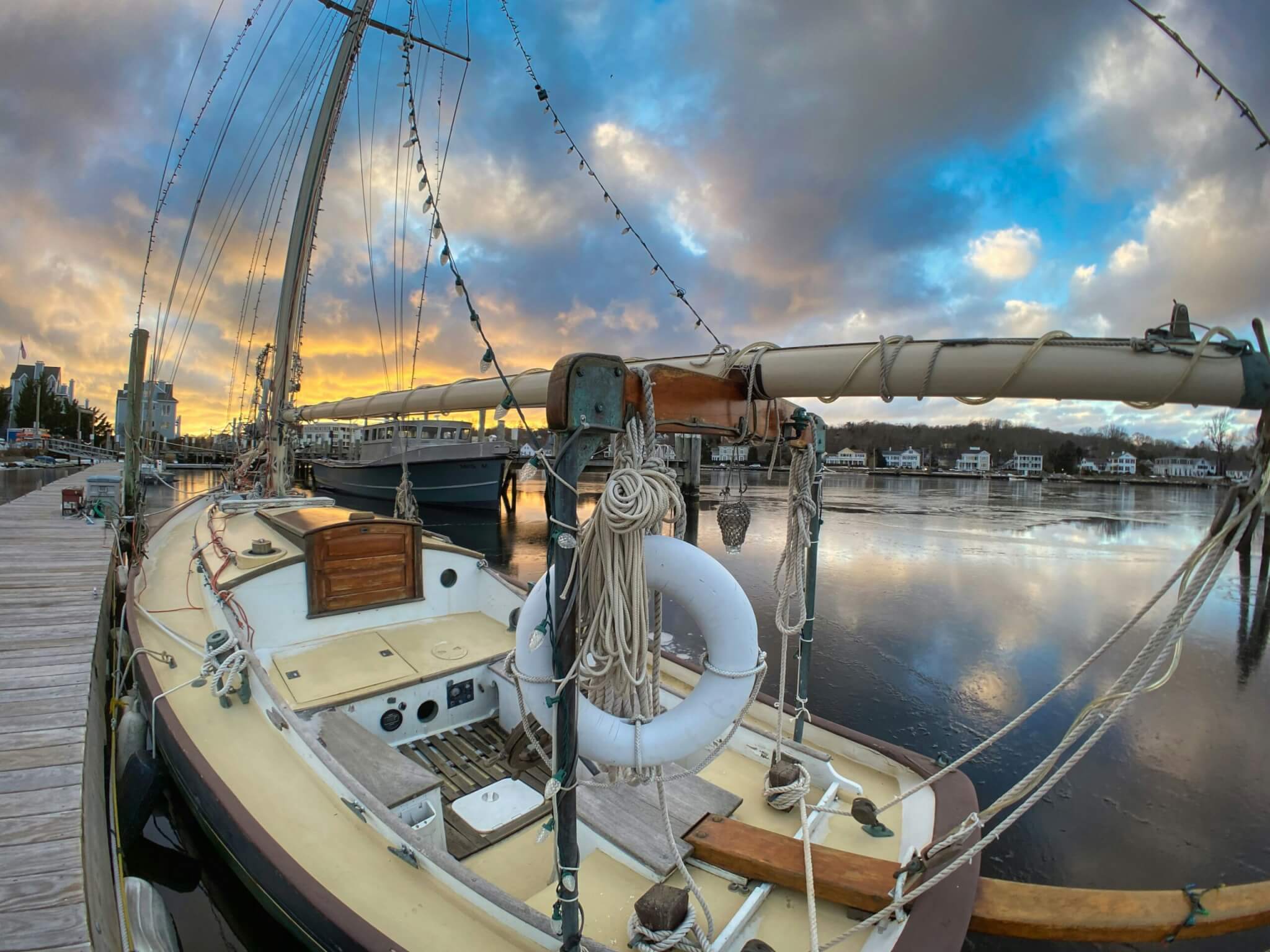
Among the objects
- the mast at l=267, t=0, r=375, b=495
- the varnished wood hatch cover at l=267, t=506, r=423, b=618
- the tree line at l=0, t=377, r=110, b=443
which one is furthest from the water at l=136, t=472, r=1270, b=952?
the tree line at l=0, t=377, r=110, b=443

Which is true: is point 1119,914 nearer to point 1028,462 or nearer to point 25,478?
point 25,478

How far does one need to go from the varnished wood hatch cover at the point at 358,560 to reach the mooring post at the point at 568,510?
440cm

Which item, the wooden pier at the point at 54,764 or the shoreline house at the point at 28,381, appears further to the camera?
the shoreline house at the point at 28,381

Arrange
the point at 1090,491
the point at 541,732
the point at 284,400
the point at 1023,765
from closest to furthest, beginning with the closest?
1. the point at 541,732
2. the point at 1023,765
3. the point at 284,400
4. the point at 1090,491

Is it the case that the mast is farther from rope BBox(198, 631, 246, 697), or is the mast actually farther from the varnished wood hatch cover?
rope BBox(198, 631, 246, 697)

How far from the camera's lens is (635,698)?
6.89ft

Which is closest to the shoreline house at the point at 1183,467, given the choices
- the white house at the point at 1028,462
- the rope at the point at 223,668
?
the white house at the point at 1028,462

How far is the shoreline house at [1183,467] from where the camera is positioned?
98.6 metres

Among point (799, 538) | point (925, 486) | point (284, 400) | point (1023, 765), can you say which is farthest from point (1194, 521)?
point (284, 400)

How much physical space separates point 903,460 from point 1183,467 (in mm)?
44981

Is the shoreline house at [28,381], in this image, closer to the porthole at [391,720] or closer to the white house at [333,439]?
the white house at [333,439]

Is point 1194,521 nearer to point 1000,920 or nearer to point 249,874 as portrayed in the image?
point 1000,920

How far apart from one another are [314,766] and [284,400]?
34.3ft

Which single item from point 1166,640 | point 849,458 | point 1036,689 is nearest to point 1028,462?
point 849,458
